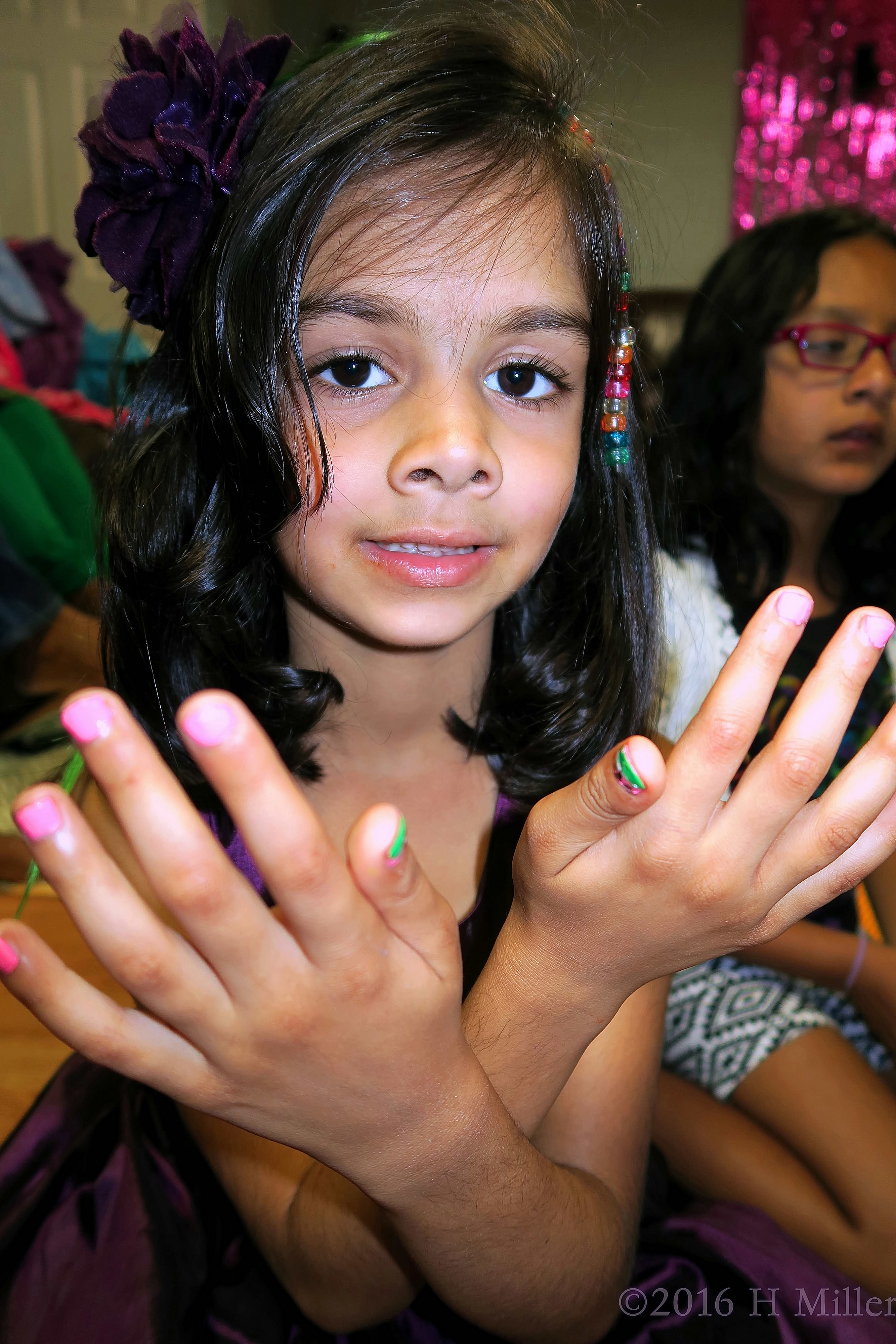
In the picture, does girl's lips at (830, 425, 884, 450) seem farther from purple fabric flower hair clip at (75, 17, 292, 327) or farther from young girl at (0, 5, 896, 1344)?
purple fabric flower hair clip at (75, 17, 292, 327)

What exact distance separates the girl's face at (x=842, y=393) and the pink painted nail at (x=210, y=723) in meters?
1.31

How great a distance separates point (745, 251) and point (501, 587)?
1.09m

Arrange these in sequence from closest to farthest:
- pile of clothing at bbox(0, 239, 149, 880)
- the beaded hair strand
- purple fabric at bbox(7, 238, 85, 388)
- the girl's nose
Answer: the girl's nose
the beaded hair strand
pile of clothing at bbox(0, 239, 149, 880)
purple fabric at bbox(7, 238, 85, 388)

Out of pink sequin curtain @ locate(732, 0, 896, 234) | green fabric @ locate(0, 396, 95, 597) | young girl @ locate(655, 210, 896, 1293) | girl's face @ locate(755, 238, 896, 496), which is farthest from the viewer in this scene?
pink sequin curtain @ locate(732, 0, 896, 234)

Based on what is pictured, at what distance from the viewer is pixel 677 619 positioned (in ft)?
4.50

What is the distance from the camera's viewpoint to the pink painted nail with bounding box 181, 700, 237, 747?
0.39 m

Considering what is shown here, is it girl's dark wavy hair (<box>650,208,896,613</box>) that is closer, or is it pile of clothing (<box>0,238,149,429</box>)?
girl's dark wavy hair (<box>650,208,896,613</box>)

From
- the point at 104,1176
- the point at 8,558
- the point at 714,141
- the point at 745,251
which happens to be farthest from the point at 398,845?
the point at 714,141

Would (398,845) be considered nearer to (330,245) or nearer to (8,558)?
(330,245)

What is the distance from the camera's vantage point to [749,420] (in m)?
1.56

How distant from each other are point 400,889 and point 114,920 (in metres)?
0.13

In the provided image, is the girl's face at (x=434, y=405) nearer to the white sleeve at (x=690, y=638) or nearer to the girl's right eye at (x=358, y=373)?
the girl's right eye at (x=358, y=373)

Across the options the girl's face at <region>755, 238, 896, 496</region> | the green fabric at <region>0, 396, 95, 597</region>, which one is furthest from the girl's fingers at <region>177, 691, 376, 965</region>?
the green fabric at <region>0, 396, 95, 597</region>

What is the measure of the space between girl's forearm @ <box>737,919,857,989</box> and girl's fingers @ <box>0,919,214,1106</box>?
844 millimetres
